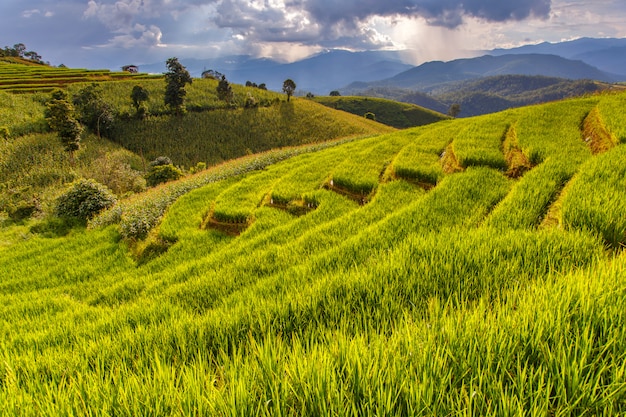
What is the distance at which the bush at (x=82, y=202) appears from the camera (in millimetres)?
15633

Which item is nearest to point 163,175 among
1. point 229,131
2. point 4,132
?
point 4,132

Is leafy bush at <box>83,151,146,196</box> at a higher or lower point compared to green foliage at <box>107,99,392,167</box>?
lower

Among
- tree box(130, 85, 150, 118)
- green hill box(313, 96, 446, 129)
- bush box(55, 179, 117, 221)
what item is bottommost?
bush box(55, 179, 117, 221)

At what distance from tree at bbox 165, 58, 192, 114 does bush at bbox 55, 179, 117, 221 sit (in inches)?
2205

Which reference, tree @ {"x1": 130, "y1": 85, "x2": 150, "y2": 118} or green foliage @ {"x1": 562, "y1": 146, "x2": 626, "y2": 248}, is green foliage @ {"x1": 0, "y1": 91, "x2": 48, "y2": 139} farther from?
green foliage @ {"x1": 562, "y1": 146, "x2": 626, "y2": 248}

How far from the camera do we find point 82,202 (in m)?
15.8

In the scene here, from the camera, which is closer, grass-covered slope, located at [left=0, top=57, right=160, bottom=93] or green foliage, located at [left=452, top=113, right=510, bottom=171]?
green foliage, located at [left=452, top=113, right=510, bottom=171]

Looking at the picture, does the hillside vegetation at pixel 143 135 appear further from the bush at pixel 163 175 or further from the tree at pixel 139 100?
the bush at pixel 163 175

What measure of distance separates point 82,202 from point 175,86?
5869 centimetres

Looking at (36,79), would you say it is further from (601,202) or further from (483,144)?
(601,202)

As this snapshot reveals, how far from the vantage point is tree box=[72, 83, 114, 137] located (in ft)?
178

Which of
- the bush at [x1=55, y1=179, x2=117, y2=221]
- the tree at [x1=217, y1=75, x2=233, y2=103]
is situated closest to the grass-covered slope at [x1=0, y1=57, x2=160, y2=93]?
the tree at [x1=217, y1=75, x2=233, y2=103]

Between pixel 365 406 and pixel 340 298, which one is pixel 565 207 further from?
pixel 365 406

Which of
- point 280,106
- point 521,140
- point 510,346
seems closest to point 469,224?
point 510,346
